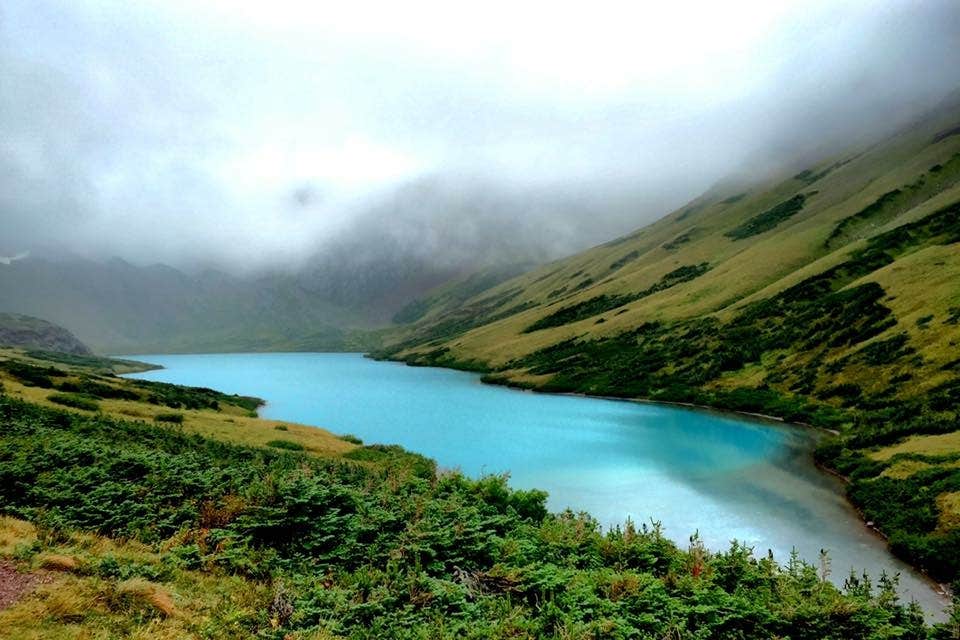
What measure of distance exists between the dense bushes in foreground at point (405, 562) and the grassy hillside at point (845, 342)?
655 inches

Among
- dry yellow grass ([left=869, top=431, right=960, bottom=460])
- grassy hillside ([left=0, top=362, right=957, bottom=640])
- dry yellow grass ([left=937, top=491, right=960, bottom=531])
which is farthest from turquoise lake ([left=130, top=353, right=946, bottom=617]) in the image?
grassy hillside ([left=0, top=362, right=957, bottom=640])

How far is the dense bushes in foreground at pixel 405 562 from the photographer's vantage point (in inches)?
468

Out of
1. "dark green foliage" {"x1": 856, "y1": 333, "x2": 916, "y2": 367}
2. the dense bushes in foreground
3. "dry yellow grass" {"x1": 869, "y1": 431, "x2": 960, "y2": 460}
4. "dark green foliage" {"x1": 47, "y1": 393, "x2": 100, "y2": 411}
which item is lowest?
the dense bushes in foreground

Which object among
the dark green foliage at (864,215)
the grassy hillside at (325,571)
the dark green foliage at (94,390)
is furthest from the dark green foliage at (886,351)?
the dark green foliage at (864,215)

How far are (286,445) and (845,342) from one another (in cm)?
7581

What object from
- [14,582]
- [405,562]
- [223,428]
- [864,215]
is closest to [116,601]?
[14,582]

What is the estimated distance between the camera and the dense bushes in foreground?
1188 centimetres

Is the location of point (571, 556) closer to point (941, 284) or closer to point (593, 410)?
point (593, 410)

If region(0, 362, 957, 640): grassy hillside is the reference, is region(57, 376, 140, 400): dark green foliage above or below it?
above

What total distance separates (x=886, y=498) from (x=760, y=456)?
17.6 meters

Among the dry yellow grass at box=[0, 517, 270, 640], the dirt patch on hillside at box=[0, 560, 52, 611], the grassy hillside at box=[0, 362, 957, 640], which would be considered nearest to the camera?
the dry yellow grass at box=[0, 517, 270, 640]

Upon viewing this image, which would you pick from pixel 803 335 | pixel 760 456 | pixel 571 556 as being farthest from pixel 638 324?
pixel 571 556

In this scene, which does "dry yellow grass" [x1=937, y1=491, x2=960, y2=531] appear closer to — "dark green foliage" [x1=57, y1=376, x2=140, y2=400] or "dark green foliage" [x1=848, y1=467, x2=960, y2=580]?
"dark green foliage" [x1=848, y1=467, x2=960, y2=580]

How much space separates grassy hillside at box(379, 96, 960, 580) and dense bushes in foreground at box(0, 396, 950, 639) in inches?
655
